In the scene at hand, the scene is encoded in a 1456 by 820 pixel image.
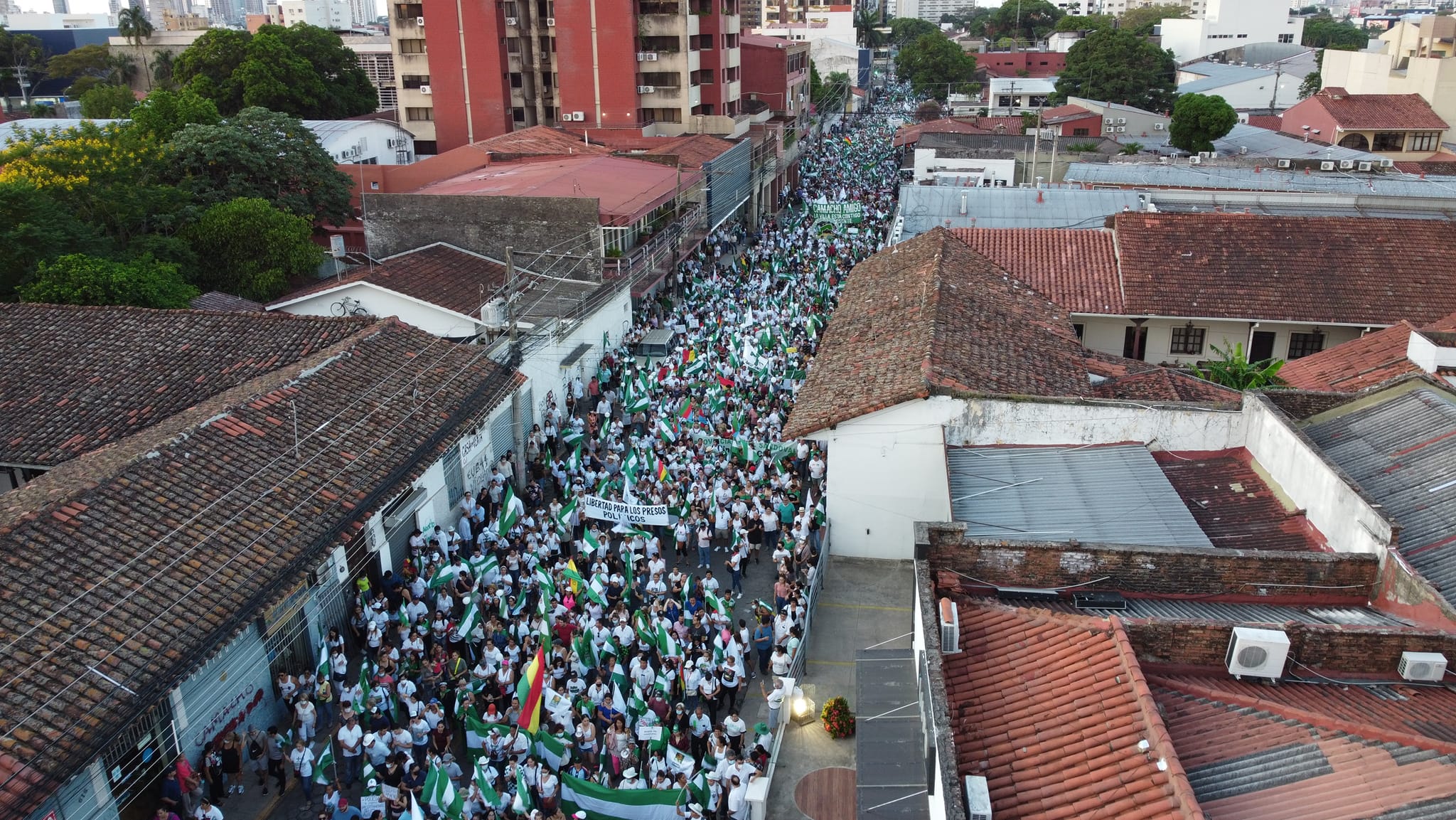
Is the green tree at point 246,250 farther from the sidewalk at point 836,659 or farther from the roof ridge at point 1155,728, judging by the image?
the roof ridge at point 1155,728

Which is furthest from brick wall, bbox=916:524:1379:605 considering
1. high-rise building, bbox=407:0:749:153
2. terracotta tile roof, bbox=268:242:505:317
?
high-rise building, bbox=407:0:749:153

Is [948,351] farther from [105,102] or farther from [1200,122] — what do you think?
[105,102]

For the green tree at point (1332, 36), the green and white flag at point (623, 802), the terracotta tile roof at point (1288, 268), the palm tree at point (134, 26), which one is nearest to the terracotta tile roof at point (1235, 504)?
the green and white flag at point (623, 802)

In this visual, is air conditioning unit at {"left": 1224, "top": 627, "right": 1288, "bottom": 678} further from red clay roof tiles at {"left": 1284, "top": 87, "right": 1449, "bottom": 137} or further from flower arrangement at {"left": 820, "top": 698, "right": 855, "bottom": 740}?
red clay roof tiles at {"left": 1284, "top": 87, "right": 1449, "bottom": 137}

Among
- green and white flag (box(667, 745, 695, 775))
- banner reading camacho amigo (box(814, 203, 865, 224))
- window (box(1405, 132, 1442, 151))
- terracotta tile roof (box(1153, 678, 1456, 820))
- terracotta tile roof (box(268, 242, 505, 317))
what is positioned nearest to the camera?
terracotta tile roof (box(1153, 678, 1456, 820))

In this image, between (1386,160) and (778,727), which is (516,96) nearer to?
(1386,160)

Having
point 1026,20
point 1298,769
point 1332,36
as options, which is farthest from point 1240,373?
point 1026,20
